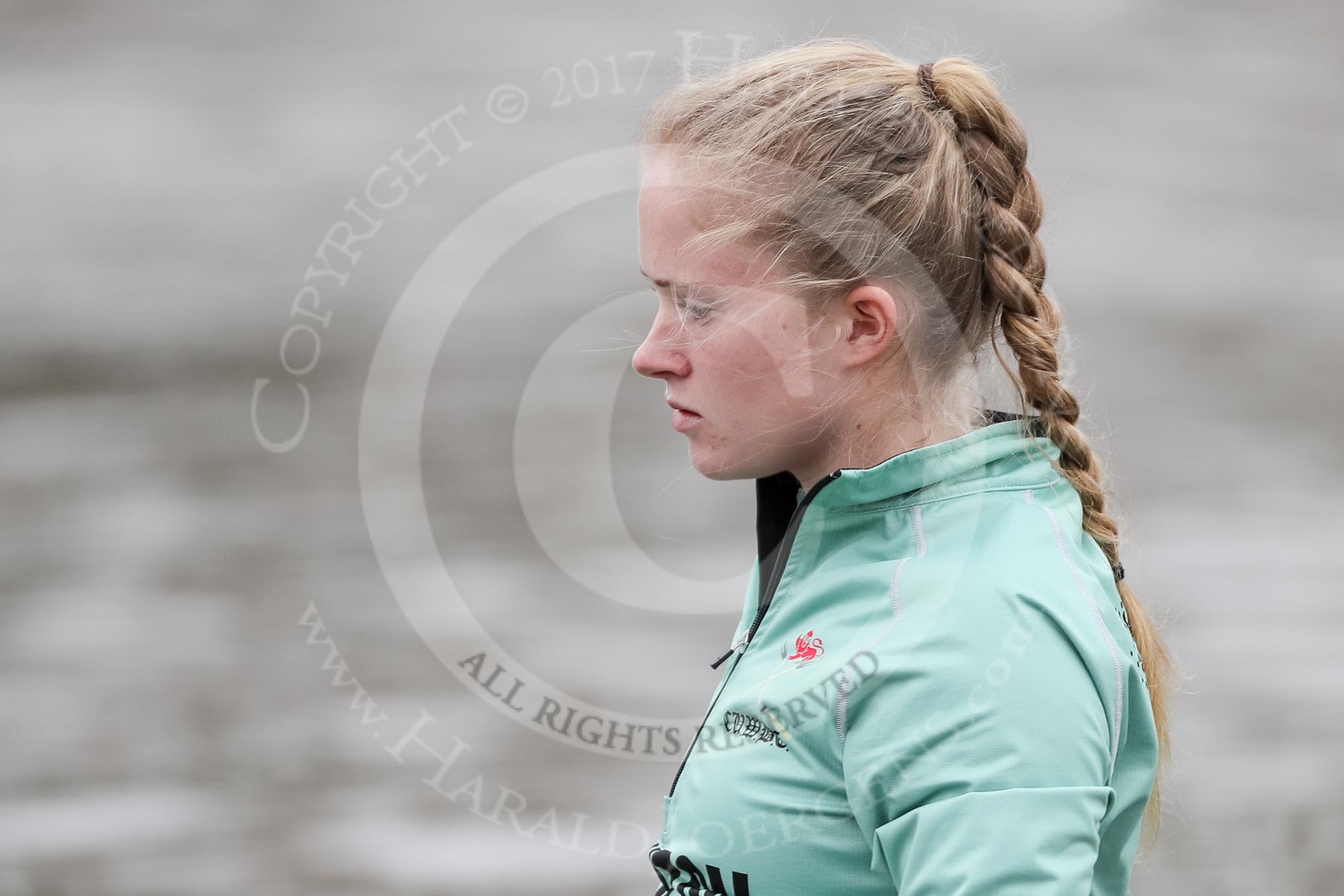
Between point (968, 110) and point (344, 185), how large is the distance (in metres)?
1.97

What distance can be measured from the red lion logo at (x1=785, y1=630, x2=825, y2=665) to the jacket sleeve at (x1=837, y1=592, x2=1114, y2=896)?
5 centimetres

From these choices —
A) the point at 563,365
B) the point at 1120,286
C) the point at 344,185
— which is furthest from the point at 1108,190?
the point at 344,185

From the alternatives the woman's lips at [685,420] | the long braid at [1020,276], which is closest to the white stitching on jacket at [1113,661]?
the long braid at [1020,276]

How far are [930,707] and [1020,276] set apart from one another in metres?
0.29

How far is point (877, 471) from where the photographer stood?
75cm

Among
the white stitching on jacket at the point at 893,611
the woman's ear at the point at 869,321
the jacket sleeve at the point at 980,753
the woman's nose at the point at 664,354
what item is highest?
the woman's nose at the point at 664,354

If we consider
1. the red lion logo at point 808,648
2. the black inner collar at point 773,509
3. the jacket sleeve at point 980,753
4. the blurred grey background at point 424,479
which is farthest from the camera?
the blurred grey background at point 424,479

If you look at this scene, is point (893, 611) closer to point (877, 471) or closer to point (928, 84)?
point (877, 471)

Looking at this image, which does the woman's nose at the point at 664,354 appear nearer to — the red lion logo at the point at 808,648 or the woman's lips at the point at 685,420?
the woman's lips at the point at 685,420

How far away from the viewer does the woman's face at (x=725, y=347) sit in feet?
2.52

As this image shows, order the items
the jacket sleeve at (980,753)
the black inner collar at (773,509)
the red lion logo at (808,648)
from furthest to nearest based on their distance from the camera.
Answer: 1. the black inner collar at (773,509)
2. the red lion logo at (808,648)
3. the jacket sleeve at (980,753)

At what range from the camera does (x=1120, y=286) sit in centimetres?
266

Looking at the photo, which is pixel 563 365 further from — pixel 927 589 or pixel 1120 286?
pixel 927 589

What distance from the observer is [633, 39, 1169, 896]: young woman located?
0.65 meters
